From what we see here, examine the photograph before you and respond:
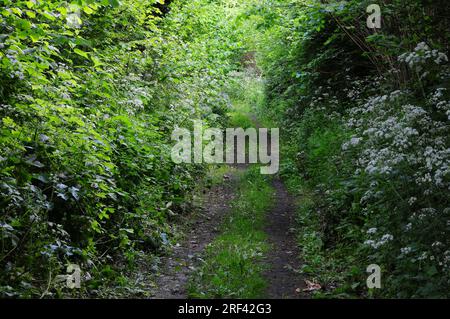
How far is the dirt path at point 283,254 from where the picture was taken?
6.67m

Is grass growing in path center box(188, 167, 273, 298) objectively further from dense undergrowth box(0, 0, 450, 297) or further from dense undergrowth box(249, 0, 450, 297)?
dense undergrowth box(249, 0, 450, 297)

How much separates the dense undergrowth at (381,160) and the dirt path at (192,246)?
1901 mm

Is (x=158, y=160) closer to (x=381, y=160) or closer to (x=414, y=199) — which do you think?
(x=381, y=160)

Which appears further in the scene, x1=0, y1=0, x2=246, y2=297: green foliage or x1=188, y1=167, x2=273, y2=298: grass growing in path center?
x1=188, y1=167, x2=273, y2=298: grass growing in path center

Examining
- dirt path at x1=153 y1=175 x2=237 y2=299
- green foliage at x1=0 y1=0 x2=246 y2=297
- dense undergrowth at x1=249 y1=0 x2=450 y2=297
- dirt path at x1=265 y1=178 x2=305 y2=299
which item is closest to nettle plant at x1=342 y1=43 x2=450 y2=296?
dense undergrowth at x1=249 y1=0 x2=450 y2=297

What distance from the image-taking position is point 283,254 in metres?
8.22

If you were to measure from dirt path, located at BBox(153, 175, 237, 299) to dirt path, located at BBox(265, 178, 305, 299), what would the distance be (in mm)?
1236

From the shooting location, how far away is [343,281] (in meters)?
6.70

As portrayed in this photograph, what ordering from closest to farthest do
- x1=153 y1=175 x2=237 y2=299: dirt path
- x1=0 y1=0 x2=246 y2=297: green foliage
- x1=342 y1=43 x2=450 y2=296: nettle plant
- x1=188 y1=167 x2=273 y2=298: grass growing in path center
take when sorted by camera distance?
x1=342 y1=43 x2=450 y2=296: nettle plant, x1=0 y1=0 x2=246 y2=297: green foliage, x1=188 y1=167 x2=273 y2=298: grass growing in path center, x1=153 y1=175 x2=237 y2=299: dirt path

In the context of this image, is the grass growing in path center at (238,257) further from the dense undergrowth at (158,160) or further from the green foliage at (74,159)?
the green foliage at (74,159)

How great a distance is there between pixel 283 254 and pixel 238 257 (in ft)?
3.19

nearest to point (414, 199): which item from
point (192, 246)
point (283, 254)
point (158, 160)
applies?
point (283, 254)

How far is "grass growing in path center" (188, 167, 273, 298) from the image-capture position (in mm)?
6574

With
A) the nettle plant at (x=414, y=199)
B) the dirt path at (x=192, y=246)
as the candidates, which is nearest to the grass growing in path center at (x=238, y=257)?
the dirt path at (x=192, y=246)
